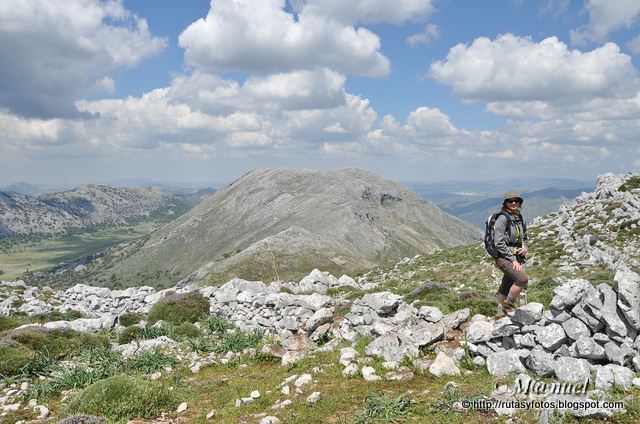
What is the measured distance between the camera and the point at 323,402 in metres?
10.7

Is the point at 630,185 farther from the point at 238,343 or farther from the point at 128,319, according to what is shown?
the point at 128,319

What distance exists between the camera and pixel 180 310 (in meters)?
25.9

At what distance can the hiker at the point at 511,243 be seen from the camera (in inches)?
516

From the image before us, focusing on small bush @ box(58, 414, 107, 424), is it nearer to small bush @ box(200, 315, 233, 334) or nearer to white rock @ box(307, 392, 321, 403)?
white rock @ box(307, 392, 321, 403)

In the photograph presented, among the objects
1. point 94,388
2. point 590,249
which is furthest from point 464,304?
point 590,249

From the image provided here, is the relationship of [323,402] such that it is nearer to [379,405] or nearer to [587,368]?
[379,405]

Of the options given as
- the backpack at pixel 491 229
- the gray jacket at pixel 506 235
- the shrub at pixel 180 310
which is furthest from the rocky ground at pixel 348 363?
the shrub at pixel 180 310

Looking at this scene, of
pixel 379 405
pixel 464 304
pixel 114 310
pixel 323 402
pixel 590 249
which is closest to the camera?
pixel 379 405

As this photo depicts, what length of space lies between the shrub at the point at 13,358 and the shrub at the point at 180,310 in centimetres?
858

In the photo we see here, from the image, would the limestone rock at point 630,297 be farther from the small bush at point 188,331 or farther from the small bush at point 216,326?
the small bush at point 188,331

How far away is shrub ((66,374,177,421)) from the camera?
36.3 ft

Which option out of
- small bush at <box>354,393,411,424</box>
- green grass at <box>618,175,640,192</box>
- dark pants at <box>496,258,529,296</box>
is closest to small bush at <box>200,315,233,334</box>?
small bush at <box>354,393,411,424</box>

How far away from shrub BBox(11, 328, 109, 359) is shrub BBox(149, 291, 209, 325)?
17.4ft

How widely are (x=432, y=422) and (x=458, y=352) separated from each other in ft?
13.0
